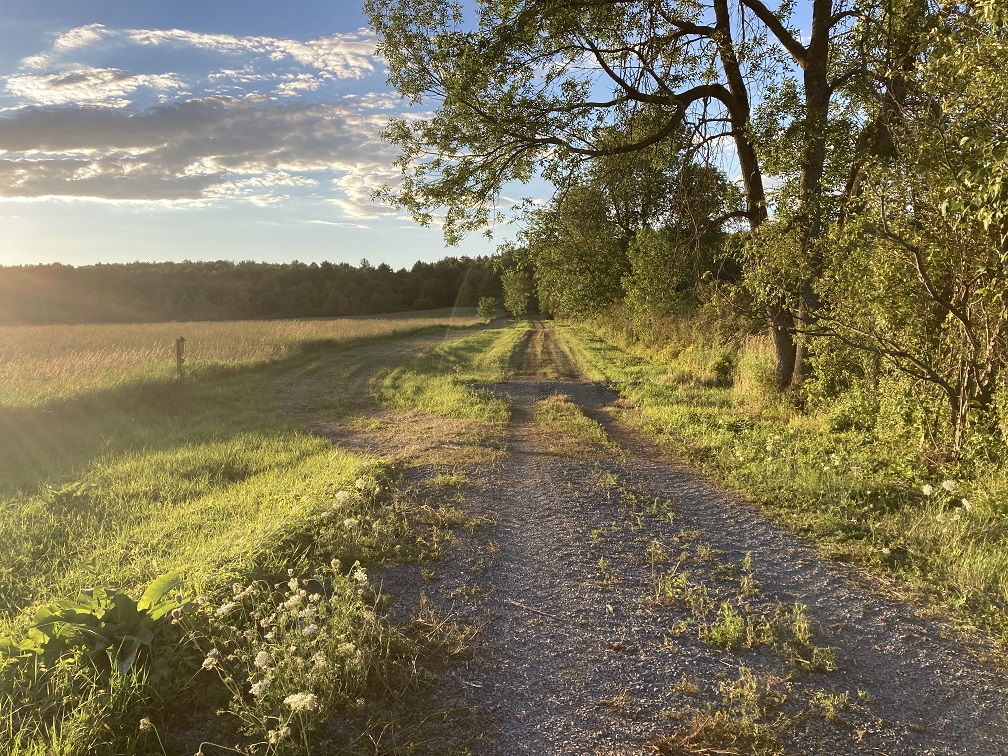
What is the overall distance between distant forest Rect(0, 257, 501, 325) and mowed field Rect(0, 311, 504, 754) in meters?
53.0

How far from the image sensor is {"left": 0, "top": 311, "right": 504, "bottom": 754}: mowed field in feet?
9.12

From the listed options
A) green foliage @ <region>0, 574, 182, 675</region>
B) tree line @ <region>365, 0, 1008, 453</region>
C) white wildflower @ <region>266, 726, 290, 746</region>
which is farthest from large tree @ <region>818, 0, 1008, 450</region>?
green foliage @ <region>0, 574, 182, 675</region>

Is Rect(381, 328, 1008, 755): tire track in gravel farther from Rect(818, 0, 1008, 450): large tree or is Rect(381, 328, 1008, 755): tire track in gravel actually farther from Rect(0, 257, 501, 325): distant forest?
Rect(0, 257, 501, 325): distant forest

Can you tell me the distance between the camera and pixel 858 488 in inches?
239

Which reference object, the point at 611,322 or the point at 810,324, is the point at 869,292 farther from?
the point at 611,322

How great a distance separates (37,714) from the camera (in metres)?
2.73

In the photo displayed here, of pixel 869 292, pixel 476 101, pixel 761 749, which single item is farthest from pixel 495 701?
pixel 476 101

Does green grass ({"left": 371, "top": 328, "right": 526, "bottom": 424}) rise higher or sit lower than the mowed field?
higher

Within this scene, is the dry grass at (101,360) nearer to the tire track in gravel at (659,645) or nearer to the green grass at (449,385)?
the green grass at (449,385)

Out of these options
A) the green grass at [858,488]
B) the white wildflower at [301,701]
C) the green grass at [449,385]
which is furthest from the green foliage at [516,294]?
the white wildflower at [301,701]

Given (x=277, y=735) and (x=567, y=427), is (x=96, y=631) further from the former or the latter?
(x=567, y=427)

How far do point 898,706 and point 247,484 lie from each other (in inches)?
260

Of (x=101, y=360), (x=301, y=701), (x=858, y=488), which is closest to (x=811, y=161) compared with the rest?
(x=858, y=488)

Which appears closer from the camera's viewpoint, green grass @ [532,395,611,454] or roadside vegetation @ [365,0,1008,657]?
roadside vegetation @ [365,0,1008,657]
